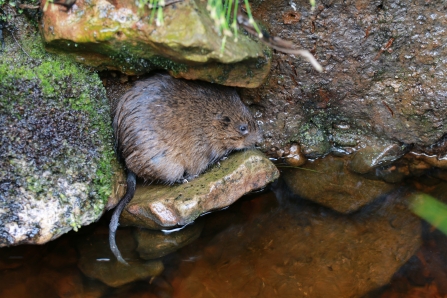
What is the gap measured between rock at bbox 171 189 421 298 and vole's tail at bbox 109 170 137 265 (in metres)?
0.65

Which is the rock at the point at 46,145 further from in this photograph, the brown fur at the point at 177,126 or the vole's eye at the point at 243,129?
the vole's eye at the point at 243,129

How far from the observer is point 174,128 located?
169 inches

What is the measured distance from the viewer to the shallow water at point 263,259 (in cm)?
412

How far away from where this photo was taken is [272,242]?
4.54m

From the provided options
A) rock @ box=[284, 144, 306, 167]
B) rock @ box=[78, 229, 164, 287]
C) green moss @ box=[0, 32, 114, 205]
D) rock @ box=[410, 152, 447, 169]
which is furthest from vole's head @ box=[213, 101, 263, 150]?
rock @ box=[410, 152, 447, 169]

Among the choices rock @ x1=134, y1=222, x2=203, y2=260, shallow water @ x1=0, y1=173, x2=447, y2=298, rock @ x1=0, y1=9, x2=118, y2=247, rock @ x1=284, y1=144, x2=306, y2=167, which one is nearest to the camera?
rock @ x1=0, y1=9, x2=118, y2=247

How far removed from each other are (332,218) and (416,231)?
2.83 feet

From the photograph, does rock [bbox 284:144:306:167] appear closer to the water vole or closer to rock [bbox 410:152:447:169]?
the water vole

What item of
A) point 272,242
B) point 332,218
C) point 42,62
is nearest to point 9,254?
point 42,62

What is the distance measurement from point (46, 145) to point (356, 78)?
3133mm

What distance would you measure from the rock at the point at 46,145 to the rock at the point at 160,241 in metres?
0.70

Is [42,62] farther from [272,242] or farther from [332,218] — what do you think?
[332,218]

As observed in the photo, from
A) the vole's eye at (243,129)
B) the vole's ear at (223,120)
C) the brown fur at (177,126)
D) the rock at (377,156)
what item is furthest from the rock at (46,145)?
the rock at (377,156)

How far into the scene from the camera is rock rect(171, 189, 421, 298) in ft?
13.6
